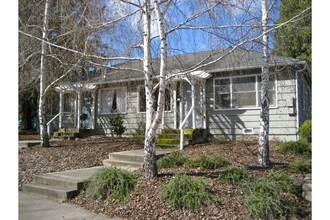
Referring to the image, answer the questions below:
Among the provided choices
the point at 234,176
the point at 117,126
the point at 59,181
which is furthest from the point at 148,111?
the point at 117,126

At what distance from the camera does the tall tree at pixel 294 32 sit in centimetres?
414

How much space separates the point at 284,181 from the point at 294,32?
6.67 ft

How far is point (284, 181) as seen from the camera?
3969 millimetres

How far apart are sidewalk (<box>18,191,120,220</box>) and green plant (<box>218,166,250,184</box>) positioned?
153 cm

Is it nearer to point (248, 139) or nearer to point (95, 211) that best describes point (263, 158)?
point (95, 211)

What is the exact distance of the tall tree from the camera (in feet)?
13.6

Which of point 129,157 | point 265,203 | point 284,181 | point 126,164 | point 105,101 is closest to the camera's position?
point 265,203

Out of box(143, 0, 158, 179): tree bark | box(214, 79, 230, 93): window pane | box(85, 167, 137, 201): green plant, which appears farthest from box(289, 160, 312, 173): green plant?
box(214, 79, 230, 93): window pane

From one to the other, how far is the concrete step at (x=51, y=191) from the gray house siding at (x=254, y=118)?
5.12 metres

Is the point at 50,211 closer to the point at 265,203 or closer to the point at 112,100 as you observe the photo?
the point at 265,203

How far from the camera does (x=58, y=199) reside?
15.1 feet

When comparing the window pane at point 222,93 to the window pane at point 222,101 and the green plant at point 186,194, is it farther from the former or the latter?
the green plant at point 186,194

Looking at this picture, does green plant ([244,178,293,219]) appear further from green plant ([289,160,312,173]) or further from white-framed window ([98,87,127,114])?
white-framed window ([98,87,127,114])
